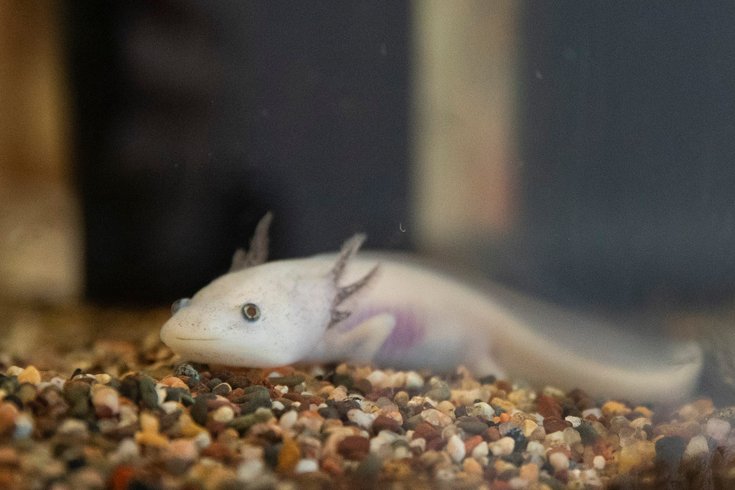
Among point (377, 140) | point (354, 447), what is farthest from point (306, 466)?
point (377, 140)

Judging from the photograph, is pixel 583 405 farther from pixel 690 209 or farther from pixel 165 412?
pixel 165 412

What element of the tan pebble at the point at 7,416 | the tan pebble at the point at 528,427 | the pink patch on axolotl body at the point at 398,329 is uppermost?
the tan pebble at the point at 7,416

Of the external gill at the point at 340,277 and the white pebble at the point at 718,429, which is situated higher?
the external gill at the point at 340,277

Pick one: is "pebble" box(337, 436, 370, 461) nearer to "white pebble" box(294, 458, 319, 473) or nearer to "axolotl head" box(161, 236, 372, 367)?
"white pebble" box(294, 458, 319, 473)

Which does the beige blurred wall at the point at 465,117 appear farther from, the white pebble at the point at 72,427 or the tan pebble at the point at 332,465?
the white pebble at the point at 72,427

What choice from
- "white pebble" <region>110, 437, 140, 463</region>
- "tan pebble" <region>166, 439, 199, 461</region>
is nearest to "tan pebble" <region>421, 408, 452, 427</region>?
"tan pebble" <region>166, 439, 199, 461</region>

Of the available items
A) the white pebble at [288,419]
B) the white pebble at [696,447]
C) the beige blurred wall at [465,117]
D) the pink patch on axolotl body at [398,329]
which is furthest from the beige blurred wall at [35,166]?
the white pebble at [696,447]

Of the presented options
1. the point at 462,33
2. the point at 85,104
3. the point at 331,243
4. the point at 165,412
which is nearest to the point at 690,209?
the point at 462,33
